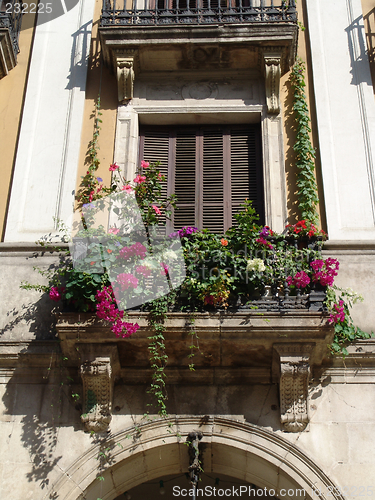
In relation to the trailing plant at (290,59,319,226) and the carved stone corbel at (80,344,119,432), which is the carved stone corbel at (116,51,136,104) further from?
the carved stone corbel at (80,344,119,432)

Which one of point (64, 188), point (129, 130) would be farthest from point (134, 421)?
point (129, 130)

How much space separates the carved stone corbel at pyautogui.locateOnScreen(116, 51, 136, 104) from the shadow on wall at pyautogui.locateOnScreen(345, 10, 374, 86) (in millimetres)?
3230

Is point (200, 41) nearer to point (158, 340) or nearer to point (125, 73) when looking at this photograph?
point (125, 73)

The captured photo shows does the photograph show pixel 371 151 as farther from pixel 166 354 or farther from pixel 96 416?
pixel 96 416

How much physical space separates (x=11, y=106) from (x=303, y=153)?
14.2ft

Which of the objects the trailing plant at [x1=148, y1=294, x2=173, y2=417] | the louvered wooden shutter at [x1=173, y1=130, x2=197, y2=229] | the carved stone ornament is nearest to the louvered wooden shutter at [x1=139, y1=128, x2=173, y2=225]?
the louvered wooden shutter at [x1=173, y1=130, x2=197, y2=229]

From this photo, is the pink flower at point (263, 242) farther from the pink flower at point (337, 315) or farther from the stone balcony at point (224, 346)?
the pink flower at point (337, 315)

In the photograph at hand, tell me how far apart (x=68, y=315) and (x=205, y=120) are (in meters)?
3.95

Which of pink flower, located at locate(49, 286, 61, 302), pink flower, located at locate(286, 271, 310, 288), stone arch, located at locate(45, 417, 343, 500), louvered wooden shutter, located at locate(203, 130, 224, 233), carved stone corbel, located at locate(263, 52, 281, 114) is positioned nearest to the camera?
stone arch, located at locate(45, 417, 343, 500)

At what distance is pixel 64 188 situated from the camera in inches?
334

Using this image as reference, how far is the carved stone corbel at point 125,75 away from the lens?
907 centimetres

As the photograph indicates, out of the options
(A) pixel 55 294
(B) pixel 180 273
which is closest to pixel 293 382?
(B) pixel 180 273

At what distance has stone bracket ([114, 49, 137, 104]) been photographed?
29.8ft

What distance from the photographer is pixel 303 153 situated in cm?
850
